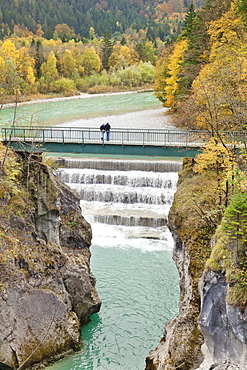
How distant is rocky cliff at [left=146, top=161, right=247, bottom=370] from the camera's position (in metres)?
11.2

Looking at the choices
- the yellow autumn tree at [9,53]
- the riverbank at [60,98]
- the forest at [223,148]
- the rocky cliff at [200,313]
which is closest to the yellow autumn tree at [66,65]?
the riverbank at [60,98]

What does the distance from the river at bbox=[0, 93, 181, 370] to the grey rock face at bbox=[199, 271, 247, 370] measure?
8.19 feet

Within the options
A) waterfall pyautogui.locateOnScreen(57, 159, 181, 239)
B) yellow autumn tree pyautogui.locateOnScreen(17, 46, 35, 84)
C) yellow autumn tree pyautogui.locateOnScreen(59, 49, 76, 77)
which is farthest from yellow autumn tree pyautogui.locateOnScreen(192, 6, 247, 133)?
yellow autumn tree pyautogui.locateOnScreen(59, 49, 76, 77)

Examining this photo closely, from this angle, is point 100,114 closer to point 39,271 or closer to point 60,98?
point 60,98

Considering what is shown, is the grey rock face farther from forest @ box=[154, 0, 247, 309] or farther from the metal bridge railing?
the metal bridge railing

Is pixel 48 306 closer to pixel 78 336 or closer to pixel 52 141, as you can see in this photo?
pixel 78 336

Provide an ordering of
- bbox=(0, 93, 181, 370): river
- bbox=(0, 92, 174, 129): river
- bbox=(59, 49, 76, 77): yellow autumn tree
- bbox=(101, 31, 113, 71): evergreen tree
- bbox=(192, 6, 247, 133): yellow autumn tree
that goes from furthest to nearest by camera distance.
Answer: bbox=(101, 31, 113, 71): evergreen tree, bbox=(59, 49, 76, 77): yellow autumn tree, bbox=(0, 92, 174, 129): river, bbox=(192, 6, 247, 133): yellow autumn tree, bbox=(0, 93, 181, 370): river

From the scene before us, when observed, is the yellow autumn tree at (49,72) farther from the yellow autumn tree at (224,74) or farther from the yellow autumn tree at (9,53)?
the yellow autumn tree at (224,74)

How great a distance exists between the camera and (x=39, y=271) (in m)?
17.2

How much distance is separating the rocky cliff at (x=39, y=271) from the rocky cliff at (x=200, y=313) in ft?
12.6

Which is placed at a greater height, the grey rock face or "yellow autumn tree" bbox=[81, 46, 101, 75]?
"yellow autumn tree" bbox=[81, 46, 101, 75]

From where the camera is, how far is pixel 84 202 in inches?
1308

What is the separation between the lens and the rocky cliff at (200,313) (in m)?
11.2

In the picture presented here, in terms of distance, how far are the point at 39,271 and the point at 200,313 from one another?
7.23 m
